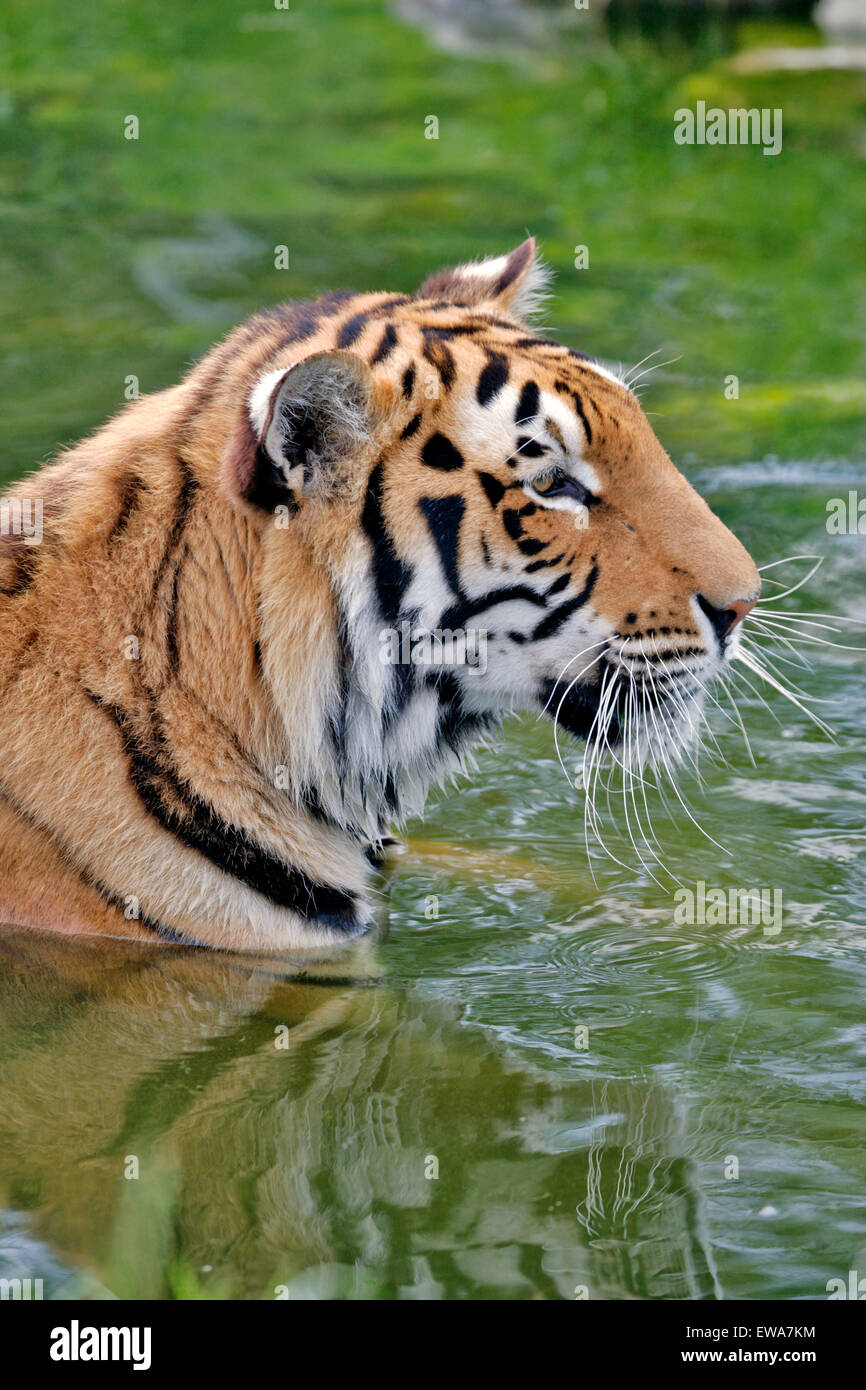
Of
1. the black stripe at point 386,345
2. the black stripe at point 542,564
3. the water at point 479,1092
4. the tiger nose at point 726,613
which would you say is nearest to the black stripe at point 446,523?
the black stripe at point 542,564

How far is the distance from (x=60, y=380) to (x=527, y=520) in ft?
14.1

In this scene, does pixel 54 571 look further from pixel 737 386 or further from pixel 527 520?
pixel 737 386

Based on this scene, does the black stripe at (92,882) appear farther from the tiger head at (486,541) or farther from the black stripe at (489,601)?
the black stripe at (489,601)

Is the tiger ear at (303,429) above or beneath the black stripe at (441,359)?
beneath

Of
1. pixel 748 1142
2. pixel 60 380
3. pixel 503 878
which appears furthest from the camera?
pixel 60 380

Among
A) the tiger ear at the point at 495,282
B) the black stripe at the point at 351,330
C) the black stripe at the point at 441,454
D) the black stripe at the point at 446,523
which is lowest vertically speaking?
the black stripe at the point at 446,523

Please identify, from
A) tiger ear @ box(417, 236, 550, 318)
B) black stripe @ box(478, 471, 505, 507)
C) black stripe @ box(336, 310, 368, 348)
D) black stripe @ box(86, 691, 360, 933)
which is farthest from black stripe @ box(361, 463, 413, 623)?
tiger ear @ box(417, 236, 550, 318)

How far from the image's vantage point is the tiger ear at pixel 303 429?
297 cm

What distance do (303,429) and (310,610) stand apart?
1.10 feet

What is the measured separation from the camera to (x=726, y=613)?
10.8 ft

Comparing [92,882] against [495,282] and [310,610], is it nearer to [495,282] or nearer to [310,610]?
[310,610]

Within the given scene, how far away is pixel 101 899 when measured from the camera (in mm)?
3426

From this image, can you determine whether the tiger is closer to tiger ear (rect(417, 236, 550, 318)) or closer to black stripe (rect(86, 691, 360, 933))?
black stripe (rect(86, 691, 360, 933))
